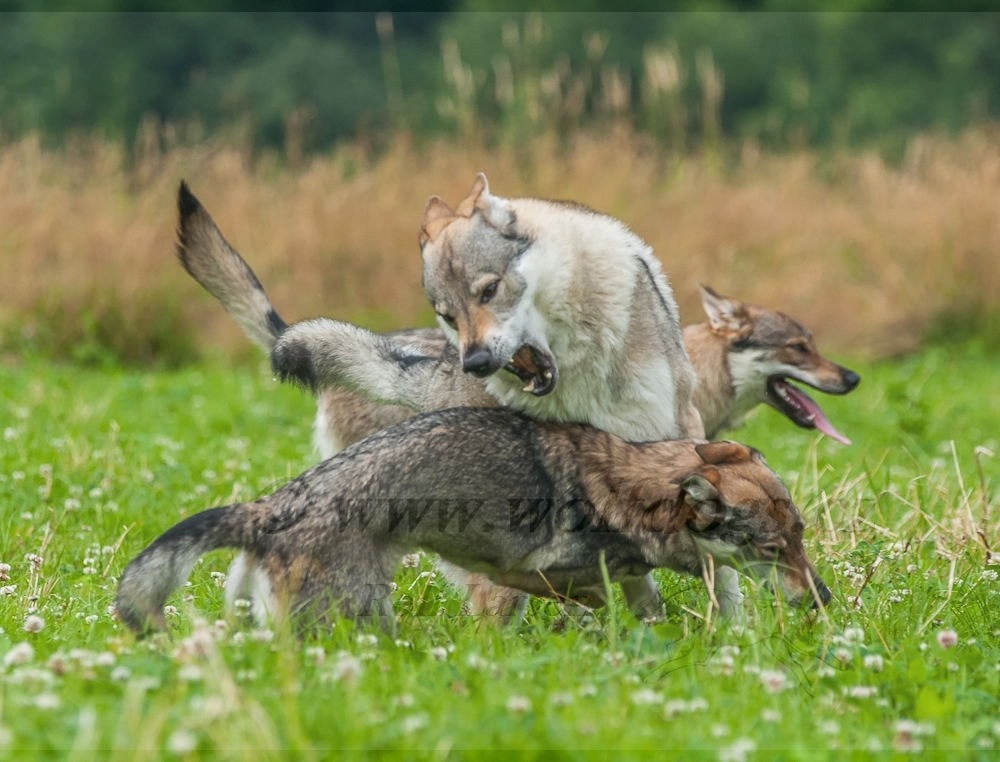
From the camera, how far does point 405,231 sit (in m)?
12.4

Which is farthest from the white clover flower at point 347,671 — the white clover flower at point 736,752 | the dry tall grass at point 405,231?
the dry tall grass at point 405,231

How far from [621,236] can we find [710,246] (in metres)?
8.50

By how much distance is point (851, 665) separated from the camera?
3.29 metres

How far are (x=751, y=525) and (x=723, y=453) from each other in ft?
0.89

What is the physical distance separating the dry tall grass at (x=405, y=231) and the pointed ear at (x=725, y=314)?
5.65 meters

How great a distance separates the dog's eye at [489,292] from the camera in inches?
179

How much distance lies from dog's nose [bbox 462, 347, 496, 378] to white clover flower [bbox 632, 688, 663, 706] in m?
1.69

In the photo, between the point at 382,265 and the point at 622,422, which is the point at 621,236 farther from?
the point at 382,265

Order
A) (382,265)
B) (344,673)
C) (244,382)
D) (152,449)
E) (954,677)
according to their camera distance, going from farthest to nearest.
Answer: (382,265)
(244,382)
(152,449)
(954,677)
(344,673)

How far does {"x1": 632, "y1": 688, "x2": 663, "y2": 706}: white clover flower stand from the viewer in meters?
2.72

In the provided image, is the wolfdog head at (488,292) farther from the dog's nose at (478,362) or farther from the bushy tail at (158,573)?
the bushy tail at (158,573)

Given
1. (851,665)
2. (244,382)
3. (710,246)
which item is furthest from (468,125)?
(851,665)

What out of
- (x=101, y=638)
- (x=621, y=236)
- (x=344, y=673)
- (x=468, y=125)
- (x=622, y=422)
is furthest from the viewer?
(x=468, y=125)

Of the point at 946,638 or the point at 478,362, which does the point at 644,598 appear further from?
the point at 946,638
